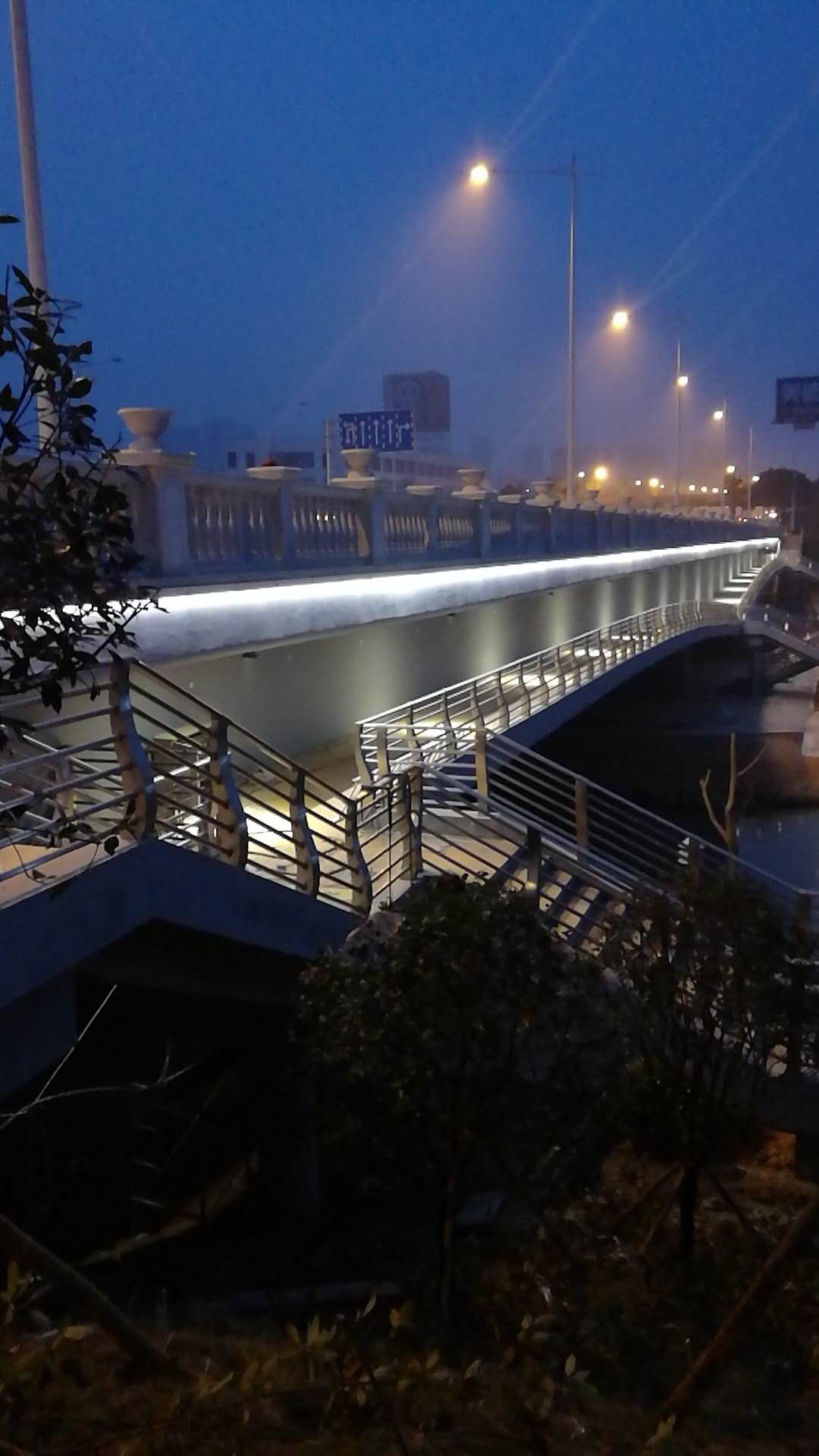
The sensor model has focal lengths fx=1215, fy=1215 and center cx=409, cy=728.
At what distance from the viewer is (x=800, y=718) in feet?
130

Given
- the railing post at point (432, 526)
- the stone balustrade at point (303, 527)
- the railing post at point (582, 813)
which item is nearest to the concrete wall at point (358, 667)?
the stone balustrade at point (303, 527)

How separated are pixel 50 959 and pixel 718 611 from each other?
41937mm

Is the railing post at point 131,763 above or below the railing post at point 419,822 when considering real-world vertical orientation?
above

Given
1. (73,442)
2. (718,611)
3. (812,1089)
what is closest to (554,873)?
(812,1089)

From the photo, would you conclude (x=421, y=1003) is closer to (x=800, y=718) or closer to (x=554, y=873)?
(x=554, y=873)

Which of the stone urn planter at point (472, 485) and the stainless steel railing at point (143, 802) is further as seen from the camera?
the stone urn planter at point (472, 485)

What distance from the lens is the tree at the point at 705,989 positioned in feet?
21.1

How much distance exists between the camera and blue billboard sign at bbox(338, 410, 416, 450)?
3052 cm

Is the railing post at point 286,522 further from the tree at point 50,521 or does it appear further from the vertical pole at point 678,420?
the vertical pole at point 678,420

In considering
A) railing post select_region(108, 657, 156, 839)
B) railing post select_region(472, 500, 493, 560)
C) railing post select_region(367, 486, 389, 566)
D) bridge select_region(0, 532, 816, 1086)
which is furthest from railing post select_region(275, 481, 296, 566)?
railing post select_region(472, 500, 493, 560)

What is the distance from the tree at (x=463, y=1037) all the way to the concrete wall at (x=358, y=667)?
15.8 feet

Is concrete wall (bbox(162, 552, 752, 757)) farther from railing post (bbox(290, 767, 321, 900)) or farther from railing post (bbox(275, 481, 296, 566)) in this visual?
railing post (bbox(290, 767, 321, 900))

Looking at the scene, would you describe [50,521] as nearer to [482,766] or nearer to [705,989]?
[705,989]

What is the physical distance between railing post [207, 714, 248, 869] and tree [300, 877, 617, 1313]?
109 cm
